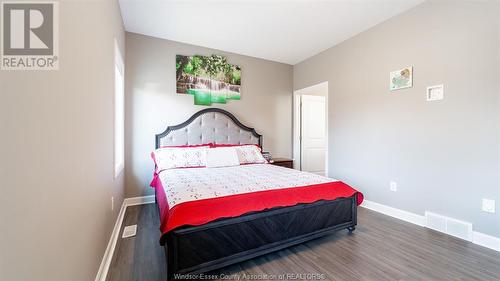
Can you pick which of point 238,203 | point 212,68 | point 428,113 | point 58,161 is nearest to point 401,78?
point 428,113

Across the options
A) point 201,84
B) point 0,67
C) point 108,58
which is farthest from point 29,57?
point 201,84

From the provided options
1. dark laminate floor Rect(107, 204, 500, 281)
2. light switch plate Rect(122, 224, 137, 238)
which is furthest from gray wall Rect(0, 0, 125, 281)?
light switch plate Rect(122, 224, 137, 238)

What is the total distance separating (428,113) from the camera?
2.57 m

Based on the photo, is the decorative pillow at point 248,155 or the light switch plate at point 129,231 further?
the decorative pillow at point 248,155

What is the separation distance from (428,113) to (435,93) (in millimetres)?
238

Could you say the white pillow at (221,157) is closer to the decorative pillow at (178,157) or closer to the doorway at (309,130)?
the decorative pillow at (178,157)

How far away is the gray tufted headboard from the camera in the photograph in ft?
11.7

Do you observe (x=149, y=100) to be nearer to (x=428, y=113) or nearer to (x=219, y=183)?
(x=219, y=183)

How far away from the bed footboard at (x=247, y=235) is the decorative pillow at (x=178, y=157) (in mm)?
1539

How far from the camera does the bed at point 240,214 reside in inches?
62.0

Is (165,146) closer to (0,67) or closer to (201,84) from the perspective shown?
(201,84)

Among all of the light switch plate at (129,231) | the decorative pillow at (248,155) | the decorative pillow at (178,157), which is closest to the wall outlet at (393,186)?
the decorative pillow at (248,155)

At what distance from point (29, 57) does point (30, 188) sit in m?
0.49

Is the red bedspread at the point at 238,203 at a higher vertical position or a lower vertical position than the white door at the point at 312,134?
lower
